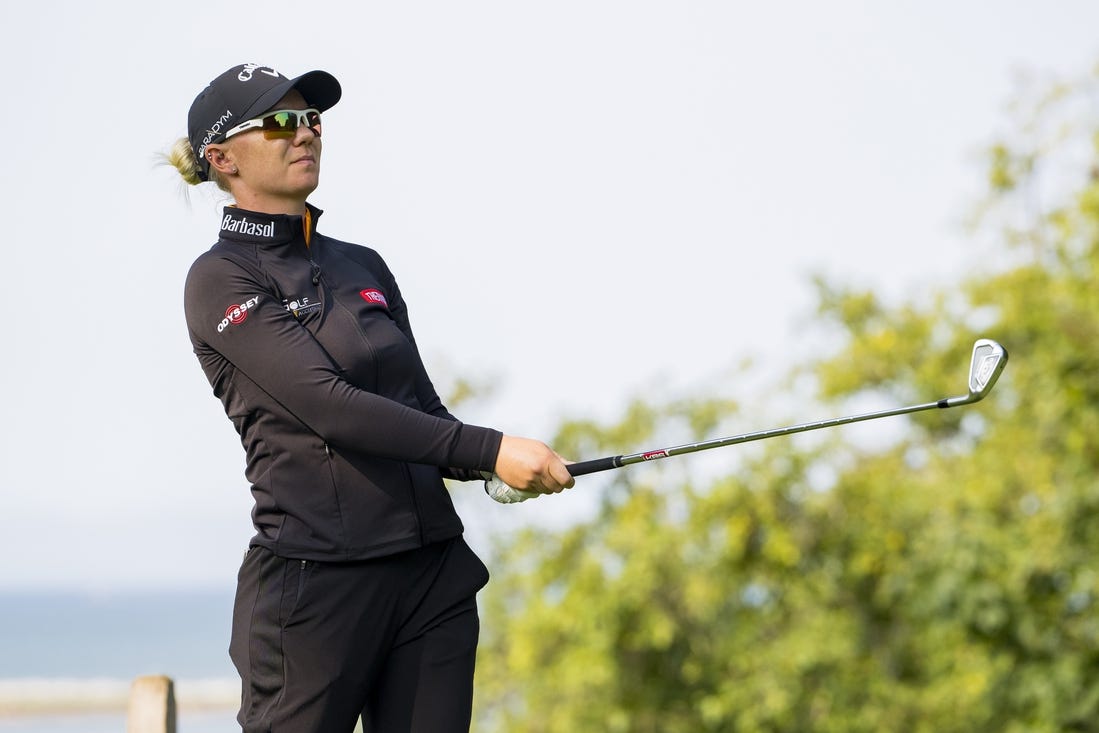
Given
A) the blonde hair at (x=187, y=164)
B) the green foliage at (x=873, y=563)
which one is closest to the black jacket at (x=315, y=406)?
the blonde hair at (x=187, y=164)

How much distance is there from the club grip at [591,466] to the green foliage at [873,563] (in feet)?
19.7

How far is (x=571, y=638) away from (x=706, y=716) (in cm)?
116

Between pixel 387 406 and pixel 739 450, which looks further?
pixel 739 450

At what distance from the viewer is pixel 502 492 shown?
257cm

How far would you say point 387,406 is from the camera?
94.7 inches

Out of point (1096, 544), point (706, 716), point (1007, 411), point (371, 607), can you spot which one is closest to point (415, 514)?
point (371, 607)

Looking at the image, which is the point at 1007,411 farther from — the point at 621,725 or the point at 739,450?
the point at 621,725

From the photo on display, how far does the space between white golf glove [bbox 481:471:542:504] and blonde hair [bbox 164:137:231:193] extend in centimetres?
73

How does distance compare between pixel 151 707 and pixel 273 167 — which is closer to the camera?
pixel 273 167

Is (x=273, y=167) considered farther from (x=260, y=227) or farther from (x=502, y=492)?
(x=502, y=492)

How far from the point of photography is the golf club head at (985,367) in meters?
2.91

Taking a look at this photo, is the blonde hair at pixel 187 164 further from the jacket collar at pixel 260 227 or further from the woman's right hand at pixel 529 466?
the woman's right hand at pixel 529 466

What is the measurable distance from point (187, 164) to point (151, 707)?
1375mm

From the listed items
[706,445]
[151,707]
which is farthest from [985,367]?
[151,707]
